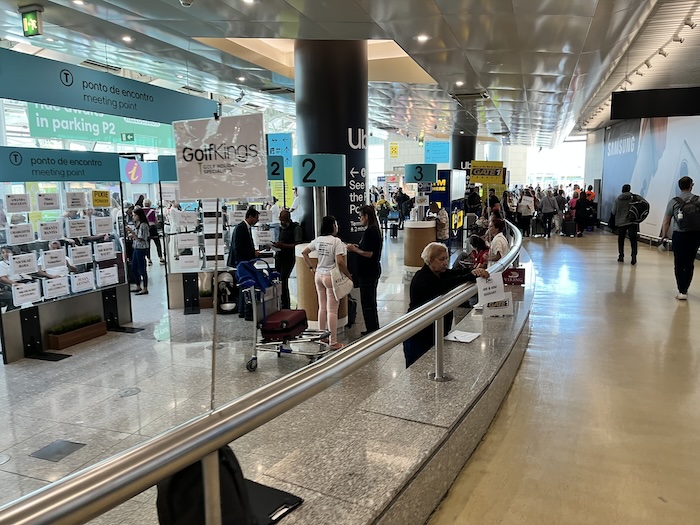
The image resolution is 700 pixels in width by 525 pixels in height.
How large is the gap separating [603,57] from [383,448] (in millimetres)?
7938

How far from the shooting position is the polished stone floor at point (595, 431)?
2.49 meters

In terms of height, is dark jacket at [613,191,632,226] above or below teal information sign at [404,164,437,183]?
below

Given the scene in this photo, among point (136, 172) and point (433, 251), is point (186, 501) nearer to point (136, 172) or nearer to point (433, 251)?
point (433, 251)

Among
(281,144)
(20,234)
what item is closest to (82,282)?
(20,234)

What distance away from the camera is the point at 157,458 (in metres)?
1.25

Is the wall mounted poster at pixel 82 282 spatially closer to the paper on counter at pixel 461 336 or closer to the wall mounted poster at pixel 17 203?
the wall mounted poster at pixel 17 203

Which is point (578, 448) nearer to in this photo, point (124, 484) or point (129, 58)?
point (124, 484)

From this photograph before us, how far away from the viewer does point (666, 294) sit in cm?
752

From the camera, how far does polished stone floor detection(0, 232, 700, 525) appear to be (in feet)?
8.38

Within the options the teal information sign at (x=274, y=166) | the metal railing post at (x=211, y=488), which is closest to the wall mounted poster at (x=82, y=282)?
the teal information sign at (x=274, y=166)

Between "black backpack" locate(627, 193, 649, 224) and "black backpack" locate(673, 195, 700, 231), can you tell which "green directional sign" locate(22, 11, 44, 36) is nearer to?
"black backpack" locate(673, 195, 700, 231)

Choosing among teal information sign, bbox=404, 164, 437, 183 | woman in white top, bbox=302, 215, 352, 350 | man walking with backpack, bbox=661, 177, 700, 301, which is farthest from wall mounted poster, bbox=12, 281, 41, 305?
man walking with backpack, bbox=661, 177, 700, 301

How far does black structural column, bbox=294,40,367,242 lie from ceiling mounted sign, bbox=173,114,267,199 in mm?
5488

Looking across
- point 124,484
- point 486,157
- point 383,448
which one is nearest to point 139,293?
point 383,448
